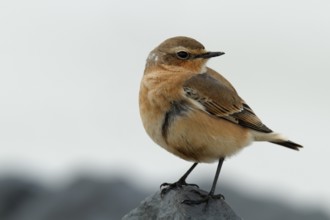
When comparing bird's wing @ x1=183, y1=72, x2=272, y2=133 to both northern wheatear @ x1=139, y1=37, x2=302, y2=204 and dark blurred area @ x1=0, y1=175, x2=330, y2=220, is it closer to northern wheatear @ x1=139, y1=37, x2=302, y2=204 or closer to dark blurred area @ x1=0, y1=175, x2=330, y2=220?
northern wheatear @ x1=139, y1=37, x2=302, y2=204

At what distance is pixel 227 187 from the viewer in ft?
78.2

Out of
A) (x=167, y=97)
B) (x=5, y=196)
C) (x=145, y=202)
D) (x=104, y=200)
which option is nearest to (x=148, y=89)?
(x=167, y=97)

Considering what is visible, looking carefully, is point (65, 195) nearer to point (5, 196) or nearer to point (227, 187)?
point (5, 196)

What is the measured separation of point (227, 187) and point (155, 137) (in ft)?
26.5

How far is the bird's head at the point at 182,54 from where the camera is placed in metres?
16.6

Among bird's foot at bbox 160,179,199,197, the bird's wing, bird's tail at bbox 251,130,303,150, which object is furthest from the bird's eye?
bird's foot at bbox 160,179,199,197

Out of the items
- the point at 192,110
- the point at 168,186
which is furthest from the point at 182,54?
the point at 168,186

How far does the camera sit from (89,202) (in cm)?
2117

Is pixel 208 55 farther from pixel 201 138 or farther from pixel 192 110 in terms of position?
pixel 201 138

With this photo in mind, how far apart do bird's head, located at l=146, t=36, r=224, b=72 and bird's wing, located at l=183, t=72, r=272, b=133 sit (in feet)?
0.63

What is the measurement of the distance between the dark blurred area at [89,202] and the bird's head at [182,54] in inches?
174

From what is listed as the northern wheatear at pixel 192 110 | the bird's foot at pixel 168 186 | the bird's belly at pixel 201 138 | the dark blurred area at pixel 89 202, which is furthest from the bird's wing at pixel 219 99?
the dark blurred area at pixel 89 202

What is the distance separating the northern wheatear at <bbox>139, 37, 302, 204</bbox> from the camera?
51.9 feet

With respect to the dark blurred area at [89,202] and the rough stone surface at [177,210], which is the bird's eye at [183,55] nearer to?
the rough stone surface at [177,210]
